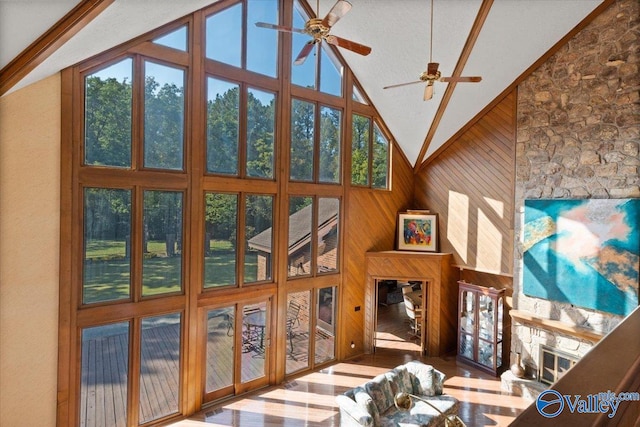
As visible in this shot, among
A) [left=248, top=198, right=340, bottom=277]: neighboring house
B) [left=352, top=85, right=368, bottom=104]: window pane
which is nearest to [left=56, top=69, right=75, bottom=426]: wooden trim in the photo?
[left=248, top=198, right=340, bottom=277]: neighboring house

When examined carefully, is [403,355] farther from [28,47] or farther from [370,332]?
[28,47]

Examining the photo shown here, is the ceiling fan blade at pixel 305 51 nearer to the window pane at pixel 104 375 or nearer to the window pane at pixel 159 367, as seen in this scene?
the window pane at pixel 159 367

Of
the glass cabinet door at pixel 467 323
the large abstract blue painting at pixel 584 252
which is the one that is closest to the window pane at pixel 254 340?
the glass cabinet door at pixel 467 323

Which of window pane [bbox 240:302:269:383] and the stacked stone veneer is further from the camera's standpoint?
window pane [bbox 240:302:269:383]

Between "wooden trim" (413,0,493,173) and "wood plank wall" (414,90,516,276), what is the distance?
1.50ft

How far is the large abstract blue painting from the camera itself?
546cm

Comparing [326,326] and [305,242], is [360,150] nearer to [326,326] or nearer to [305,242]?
[305,242]

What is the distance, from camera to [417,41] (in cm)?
627

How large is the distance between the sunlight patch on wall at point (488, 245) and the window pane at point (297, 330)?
12.1 feet

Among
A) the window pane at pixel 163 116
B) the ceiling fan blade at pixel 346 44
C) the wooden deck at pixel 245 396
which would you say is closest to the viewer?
the ceiling fan blade at pixel 346 44

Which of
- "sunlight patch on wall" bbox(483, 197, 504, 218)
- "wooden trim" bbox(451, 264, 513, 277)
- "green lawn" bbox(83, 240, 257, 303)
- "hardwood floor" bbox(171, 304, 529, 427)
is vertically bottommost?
"hardwood floor" bbox(171, 304, 529, 427)

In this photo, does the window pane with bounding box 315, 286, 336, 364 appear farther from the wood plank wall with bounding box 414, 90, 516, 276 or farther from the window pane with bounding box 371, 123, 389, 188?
the wood plank wall with bounding box 414, 90, 516, 276

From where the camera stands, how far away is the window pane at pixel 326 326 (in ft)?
25.0

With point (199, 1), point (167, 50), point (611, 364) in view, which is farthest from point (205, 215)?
point (611, 364)
